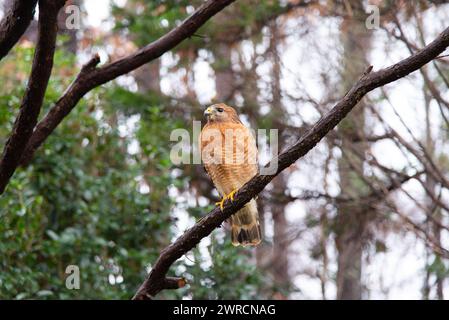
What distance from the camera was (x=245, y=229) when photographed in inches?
195

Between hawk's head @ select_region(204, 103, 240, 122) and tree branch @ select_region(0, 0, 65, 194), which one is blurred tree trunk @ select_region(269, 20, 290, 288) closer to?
hawk's head @ select_region(204, 103, 240, 122)

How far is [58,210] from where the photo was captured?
21.1 feet

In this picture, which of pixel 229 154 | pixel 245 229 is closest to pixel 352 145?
pixel 229 154

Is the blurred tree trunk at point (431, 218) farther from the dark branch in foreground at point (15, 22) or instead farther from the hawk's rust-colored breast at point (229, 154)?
the dark branch in foreground at point (15, 22)

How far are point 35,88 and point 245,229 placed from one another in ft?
5.73

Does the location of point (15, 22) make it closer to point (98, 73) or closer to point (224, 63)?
point (98, 73)

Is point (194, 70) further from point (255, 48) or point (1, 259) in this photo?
point (1, 259)

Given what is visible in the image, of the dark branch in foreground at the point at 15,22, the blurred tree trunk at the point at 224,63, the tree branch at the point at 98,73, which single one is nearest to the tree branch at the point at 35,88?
the dark branch in foreground at the point at 15,22

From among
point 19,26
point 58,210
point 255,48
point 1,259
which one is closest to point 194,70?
point 255,48

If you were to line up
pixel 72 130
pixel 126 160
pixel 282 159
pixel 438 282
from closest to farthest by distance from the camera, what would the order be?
pixel 282 159 < pixel 72 130 < pixel 126 160 < pixel 438 282

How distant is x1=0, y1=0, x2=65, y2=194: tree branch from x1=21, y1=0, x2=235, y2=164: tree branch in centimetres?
30

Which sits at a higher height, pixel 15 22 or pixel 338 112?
pixel 15 22
